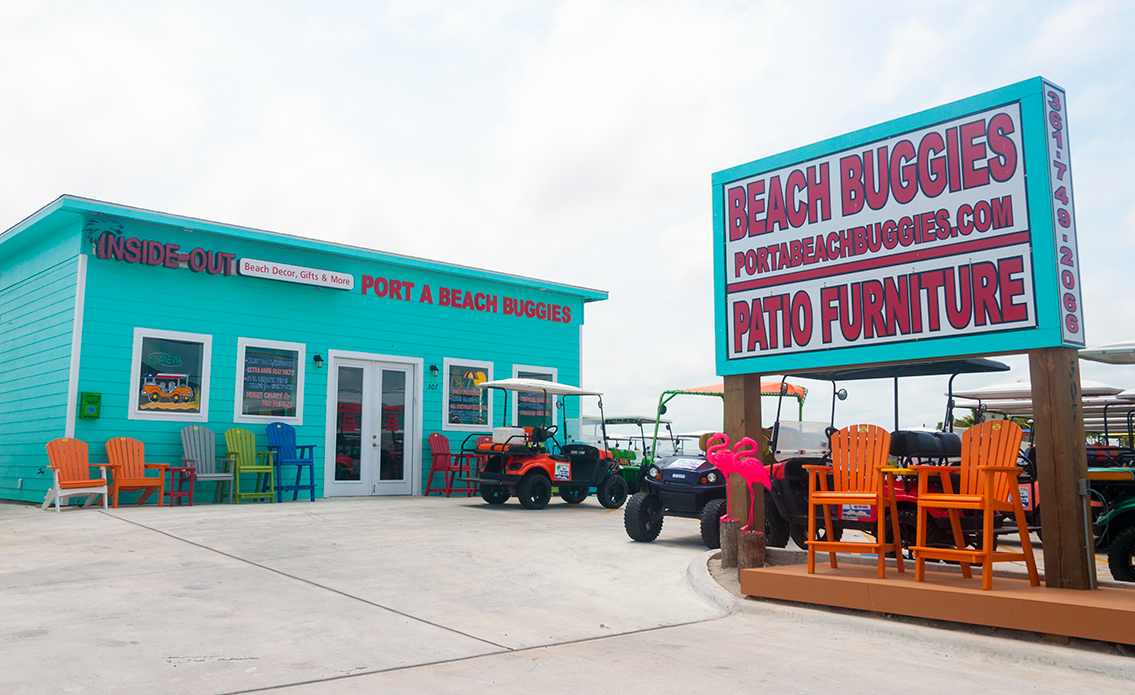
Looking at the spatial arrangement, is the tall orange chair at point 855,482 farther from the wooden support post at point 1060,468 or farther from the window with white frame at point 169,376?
the window with white frame at point 169,376

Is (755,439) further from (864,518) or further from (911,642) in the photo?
(911,642)

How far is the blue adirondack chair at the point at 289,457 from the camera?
1234cm

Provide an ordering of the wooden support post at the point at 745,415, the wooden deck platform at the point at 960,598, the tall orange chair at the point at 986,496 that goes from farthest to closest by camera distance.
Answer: the wooden support post at the point at 745,415 < the tall orange chair at the point at 986,496 < the wooden deck platform at the point at 960,598

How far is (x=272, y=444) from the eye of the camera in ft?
40.5

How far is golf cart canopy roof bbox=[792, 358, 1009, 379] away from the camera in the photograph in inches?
266

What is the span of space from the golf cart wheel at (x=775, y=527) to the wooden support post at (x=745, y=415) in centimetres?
130

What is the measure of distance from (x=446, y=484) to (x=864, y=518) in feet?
28.5

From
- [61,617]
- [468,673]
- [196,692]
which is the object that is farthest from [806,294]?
[61,617]

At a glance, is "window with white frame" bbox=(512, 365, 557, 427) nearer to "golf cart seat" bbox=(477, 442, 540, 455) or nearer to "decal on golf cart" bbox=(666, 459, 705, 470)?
"golf cart seat" bbox=(477, 442, 540, 455)

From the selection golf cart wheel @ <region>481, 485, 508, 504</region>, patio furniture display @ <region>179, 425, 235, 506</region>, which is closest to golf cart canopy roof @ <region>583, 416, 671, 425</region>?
golf cart wheel @ <region>481, 485, 508, 504</region>

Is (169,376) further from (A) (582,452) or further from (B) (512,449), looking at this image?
(A) (582,452)

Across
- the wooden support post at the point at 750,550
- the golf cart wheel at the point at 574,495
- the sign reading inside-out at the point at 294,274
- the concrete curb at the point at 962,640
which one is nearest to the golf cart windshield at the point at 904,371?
the wooden support post at the point at 750,550

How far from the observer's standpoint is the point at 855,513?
644cm

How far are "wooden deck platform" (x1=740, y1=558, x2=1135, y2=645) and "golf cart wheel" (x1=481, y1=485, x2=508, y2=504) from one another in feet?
22.2
